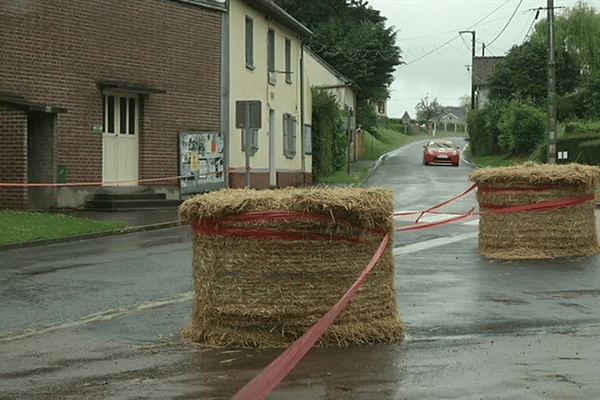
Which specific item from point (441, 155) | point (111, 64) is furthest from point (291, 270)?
point (441, 155)

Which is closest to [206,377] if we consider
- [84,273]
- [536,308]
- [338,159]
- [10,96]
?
[536,308]

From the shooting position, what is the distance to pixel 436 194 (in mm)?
31109

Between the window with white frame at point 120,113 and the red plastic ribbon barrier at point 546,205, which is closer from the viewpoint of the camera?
the red plastic ribbon barrier at point 546,205

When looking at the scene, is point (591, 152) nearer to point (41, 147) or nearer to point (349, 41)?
point (41, 147)

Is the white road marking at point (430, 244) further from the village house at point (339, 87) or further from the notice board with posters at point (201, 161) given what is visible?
the village house at point (339, 87)

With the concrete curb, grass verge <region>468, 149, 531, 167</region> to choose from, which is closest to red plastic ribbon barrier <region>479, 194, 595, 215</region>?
the concrete curb

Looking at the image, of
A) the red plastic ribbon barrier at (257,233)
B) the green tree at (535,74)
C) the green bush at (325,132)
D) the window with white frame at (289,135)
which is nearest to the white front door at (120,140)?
the window with white frame at (289,135)

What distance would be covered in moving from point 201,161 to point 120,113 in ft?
11.2

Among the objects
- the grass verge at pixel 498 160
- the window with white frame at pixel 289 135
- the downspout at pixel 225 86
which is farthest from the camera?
the grass verge at pixel 498 160

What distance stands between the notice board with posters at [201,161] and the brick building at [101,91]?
0.80ft

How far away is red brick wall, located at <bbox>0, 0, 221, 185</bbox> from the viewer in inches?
953

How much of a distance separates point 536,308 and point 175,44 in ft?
69.0

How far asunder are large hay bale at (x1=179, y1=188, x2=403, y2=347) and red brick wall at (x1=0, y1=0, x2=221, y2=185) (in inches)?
699

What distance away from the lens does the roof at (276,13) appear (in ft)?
108
